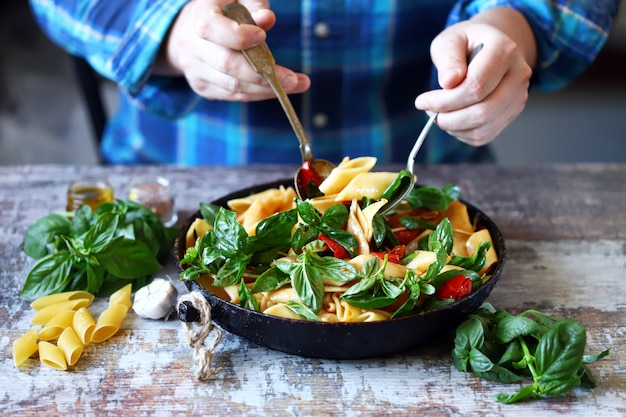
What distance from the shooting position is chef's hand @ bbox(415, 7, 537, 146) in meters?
1.32

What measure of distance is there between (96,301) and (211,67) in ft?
1.62

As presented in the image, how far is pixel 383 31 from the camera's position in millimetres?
2014

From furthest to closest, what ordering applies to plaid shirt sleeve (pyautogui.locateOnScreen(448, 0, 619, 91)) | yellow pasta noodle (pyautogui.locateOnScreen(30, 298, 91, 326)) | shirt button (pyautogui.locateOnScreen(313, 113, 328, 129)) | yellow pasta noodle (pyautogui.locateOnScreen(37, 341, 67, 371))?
1. shirt button (pyautogui.locateOnScreen(313, 113, 328, 129))
2. plaid shirt sleeve (pyautogui.locateOnScreen(448, 0, 619, 91))
3. yellow pasta noodle (pyautogui.locateOnScreen(30, 298, 91, 326))
4. yellow pasta noodle (pyautogui.locateOnScreen(37, 341, 67, 371))

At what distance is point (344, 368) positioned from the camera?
1.18 m

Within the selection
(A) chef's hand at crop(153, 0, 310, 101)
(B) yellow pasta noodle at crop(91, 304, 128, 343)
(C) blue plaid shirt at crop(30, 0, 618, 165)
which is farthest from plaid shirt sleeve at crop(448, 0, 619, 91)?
(B) yellow pasta noodle at crop(91, 304, 128, 343)

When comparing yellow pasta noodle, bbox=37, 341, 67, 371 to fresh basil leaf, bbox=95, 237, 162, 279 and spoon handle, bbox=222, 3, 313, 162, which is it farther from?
spoon handle, bbox=222, 3, 313, 162

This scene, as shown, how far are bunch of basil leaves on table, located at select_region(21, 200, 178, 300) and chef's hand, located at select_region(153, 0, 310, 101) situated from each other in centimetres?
30

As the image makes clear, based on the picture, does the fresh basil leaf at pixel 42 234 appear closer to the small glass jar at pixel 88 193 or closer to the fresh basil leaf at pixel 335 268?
the small glass jar at pixel 88 193

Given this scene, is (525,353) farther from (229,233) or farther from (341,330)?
(229,233)

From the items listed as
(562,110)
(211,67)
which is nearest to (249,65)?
(211,67)

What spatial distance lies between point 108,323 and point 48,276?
0.62 feet

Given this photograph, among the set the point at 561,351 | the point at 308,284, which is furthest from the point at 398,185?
the point at 561,351

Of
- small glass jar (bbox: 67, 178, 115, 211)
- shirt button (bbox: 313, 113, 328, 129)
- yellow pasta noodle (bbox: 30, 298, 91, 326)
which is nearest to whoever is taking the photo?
yellow pasta noodle (bbox: 30, 298, 91, 326)

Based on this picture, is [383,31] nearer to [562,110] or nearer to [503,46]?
[503,46]
